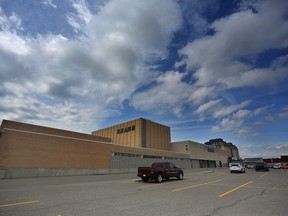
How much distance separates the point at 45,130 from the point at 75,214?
78.3ft

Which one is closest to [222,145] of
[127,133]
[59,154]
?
[127,133]

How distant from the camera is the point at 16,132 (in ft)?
75.5

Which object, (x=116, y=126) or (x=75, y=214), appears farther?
(x=116, y=126)

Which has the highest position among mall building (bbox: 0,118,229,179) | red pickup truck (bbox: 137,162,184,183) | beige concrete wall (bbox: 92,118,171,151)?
beige concrete wall (bbox: 92,118,171,151)

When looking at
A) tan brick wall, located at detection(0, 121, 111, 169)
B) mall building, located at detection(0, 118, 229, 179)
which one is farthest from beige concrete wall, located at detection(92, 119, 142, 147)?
tan brick wall, located at detection(0, 121, 111, 169)

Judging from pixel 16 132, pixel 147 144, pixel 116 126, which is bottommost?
pixel 16 132

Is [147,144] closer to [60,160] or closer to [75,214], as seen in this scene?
[60,160]

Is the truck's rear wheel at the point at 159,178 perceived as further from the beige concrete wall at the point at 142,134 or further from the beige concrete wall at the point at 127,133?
the beige concrete wall at the point at 127,133

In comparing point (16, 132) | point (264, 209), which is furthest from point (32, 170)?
point (264, 209)

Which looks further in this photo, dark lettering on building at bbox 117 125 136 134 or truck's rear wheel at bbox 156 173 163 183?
dark lettering on building at bbox 117 125 136 134

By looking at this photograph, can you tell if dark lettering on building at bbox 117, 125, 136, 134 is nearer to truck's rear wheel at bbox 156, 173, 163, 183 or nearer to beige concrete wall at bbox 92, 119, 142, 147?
beige concrete wall at bbox 92, 119, 142, 147

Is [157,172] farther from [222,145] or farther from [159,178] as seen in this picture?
[222,145]

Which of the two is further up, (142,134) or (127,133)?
(127,133)

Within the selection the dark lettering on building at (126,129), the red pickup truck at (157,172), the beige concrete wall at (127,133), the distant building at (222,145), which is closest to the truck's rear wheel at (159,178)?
the red pickup truck at (157,172)
